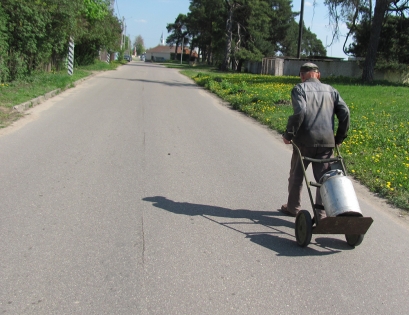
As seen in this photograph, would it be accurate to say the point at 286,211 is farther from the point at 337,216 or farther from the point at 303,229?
the point at 337,216

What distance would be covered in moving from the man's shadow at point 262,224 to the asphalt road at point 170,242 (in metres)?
0.01

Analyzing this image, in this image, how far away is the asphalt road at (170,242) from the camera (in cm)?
362

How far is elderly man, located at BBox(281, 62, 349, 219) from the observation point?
16.2 feet

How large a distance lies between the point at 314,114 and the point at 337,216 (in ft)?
3.95

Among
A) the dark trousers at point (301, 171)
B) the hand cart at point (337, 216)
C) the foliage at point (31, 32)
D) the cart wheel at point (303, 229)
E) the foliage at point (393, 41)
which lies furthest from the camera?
the foliage at point (393, 41)

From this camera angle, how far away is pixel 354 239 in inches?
185

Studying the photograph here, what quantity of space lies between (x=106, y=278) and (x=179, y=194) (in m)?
2.49

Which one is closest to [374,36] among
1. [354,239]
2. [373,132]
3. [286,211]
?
[373,132]

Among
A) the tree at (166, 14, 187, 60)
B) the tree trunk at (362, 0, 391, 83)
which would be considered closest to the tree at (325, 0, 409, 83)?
the tree trunk at (362, 0, 391, 83)

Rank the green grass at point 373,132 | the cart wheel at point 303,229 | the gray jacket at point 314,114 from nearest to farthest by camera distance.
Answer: the cart wheel at point 303,229
the gray jacket at point 314,114
the green grass at point 373,132

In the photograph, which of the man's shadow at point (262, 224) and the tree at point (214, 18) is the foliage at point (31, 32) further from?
the tree at point (214, 18)

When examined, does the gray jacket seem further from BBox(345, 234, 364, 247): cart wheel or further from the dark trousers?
BBox(345, 234, 364, 247): cart wheel

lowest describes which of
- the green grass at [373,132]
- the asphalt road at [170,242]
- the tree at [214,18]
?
the asphalt road at [170,242]

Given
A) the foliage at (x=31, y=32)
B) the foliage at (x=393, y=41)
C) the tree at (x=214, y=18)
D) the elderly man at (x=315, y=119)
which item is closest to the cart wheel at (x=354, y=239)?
the elderly man at (x=315, y=119)
